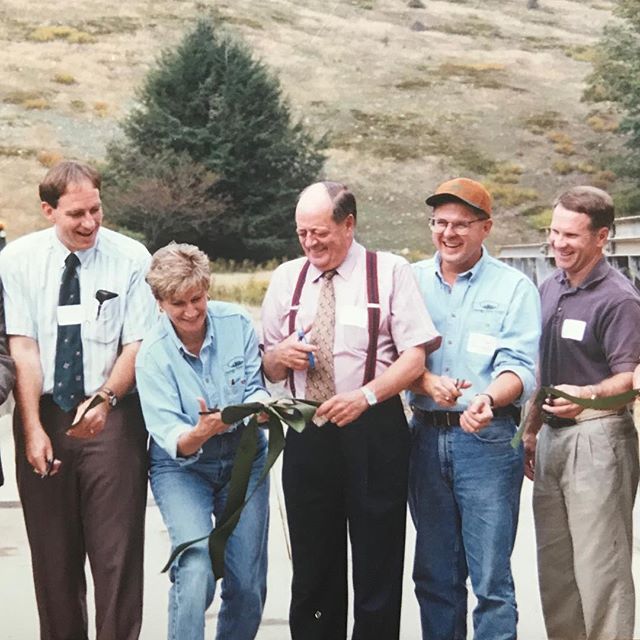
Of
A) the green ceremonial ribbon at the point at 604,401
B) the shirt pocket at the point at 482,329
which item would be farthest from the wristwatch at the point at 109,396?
the green ceremonial ribbon at the point at 604,401

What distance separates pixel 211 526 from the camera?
3.10 meters

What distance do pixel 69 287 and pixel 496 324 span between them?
4.12ft

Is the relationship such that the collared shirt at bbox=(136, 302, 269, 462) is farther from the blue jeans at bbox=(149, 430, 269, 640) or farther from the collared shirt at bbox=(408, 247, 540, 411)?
the collared shirt at bbox=(408, 247, 540, 411)

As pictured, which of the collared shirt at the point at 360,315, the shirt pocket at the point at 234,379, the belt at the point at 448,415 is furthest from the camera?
the belt at the point at 448,415

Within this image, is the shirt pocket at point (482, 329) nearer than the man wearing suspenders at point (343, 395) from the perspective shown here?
No

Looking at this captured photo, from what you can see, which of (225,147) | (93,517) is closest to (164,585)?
(93,517)

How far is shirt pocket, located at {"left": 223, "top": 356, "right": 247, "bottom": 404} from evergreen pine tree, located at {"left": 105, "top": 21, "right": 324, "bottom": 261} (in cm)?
893

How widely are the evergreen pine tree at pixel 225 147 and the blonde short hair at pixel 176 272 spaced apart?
9.06 m

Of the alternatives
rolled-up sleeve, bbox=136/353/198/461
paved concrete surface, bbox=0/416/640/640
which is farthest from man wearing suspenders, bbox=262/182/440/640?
paved concrete surface, bbox=0/416/640/640

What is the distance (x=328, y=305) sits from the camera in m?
3.33

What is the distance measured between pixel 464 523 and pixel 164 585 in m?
1.92

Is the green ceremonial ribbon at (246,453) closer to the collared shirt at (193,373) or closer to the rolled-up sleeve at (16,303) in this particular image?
the collared shirt at (193,373)

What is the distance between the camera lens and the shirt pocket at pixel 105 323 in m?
3.36

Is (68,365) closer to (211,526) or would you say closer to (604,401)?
(211,526)
